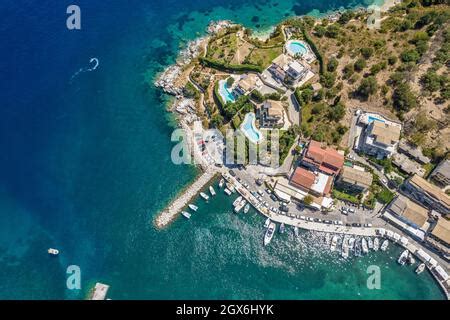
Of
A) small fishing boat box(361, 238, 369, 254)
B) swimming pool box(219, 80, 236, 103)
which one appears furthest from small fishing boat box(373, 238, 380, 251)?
swimming pool box(219, 80, 236, 103)

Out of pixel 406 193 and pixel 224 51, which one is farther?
pixel 224 51

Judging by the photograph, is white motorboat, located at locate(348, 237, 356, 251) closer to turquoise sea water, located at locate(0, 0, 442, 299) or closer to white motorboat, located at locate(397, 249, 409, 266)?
turquoise sea water, located at locate(0, 0, 442, 299)

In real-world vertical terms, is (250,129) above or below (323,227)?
above

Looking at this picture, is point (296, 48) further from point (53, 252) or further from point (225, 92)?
point (53, 252)

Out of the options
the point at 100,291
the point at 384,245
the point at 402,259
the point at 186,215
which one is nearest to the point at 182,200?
the point at 186,215

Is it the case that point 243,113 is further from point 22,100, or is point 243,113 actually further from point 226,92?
point 22,100

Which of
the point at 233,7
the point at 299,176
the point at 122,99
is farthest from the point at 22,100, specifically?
the point at 299,176
